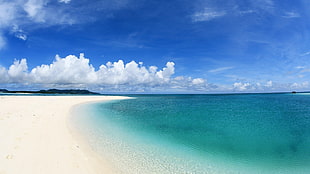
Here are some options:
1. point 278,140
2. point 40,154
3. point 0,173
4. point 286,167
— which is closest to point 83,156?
point 40,154

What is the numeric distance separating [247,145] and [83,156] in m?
10.6

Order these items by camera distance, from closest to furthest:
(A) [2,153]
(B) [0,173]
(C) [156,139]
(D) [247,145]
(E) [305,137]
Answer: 1. (B) [0,173]
2. (A) [2,153]
3. (D) [247,145]
4. (C) [156,139]
5. (E) [305,137]

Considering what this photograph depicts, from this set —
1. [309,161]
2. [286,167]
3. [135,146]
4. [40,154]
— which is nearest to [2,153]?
[40,154]

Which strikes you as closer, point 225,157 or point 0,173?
point 0,173

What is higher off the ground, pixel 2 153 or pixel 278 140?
pixel 2 153

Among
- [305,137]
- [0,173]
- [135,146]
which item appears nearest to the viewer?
[0,173]

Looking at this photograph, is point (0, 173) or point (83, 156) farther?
point (83, 156)

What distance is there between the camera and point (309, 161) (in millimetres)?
8555

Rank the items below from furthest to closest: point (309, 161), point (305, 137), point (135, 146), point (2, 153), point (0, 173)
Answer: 1. point (305, 137)
2. point (135, 146)
3. point (309, 161)
4. point (2, 153)
5. point (0, 173)

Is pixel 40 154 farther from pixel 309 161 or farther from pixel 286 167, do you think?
pixel 309 161

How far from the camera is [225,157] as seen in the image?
347 inches

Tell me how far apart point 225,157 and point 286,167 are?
9.23ft

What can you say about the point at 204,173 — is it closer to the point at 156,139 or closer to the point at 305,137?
the point at 156,139

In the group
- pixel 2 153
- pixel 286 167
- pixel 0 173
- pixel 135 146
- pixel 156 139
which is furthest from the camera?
pixel 156 139
